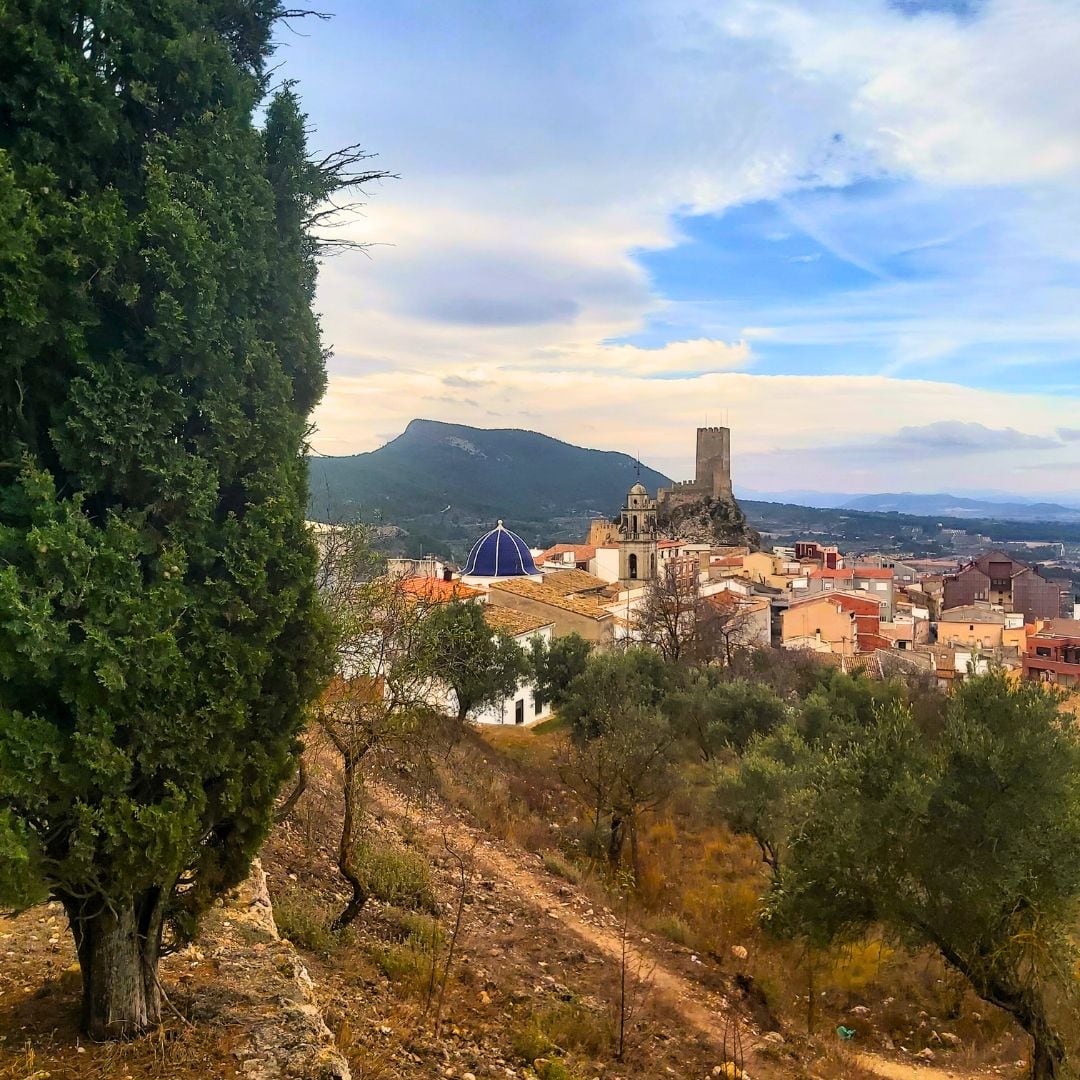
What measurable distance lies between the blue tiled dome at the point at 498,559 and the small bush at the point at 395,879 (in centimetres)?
2675

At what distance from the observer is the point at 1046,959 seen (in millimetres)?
7625

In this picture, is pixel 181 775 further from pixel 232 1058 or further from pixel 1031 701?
pixel 1031 701

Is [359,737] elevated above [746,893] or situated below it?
above

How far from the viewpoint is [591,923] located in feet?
33.0

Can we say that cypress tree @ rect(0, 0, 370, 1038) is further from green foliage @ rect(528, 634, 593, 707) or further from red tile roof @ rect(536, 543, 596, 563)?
red tile roof @ rect(536, 543, 596, 563)

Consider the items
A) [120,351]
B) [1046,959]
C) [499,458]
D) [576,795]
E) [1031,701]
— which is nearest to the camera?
[120,351]

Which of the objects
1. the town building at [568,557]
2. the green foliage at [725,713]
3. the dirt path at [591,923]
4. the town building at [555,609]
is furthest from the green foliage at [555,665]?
the town building at [568,557]

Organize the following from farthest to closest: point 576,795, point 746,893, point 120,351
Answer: point 576,795, point 746,893, point 120,351

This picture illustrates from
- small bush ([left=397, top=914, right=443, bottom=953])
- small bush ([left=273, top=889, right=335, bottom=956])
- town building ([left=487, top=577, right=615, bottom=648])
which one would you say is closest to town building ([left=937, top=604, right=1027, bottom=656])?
town building ([left=487, top=577, right=615, bottom=648])

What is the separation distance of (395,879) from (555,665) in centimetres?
1491

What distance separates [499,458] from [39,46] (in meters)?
154

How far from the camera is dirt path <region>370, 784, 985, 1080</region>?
809cm

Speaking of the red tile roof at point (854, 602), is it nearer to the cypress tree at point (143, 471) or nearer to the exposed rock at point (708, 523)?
the exposed rock at point (708, 523)

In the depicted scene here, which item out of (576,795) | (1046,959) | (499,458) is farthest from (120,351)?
(499,458)
